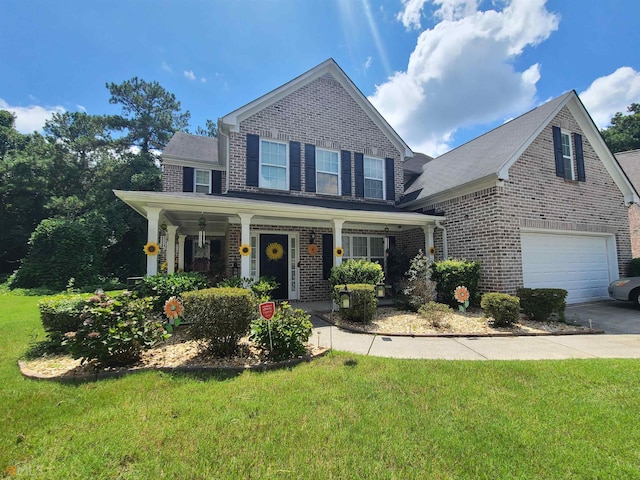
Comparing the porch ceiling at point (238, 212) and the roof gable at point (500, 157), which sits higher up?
the roof gable at point (500, 157)

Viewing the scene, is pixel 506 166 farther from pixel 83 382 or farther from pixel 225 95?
pixel 225 95

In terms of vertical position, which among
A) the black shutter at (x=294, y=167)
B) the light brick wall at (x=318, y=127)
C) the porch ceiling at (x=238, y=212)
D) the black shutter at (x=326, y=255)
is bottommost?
the black shutter at (x=326, y=255)

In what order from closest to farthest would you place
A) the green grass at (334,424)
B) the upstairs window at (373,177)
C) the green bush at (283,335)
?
the green grass at (334,424) → the green bush at (283,335) → the upstairs window at (373,177)

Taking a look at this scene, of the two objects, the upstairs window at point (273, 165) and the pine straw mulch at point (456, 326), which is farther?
the upstairs window at point (273, 165)

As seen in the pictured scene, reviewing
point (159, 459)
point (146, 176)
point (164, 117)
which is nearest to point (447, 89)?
point (159, 459)

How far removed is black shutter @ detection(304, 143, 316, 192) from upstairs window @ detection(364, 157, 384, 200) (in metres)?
2.28

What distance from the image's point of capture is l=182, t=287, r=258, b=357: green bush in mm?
4434

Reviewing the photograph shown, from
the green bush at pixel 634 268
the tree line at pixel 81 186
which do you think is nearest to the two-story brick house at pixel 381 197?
the green bush at pixel 634 268

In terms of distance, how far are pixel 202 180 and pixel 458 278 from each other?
10910 mm

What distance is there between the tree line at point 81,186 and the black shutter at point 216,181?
10.3 m

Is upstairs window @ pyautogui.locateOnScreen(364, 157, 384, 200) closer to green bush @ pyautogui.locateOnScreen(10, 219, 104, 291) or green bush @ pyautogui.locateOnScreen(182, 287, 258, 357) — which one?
green bush @ pyautogui.locateOnScreen(182, 287, 258, 357)

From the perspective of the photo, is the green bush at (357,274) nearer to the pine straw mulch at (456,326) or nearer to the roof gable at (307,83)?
the pine straw mulch at (456,326)

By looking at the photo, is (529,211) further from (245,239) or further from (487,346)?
(245,239)

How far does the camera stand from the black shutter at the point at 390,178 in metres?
11.8
